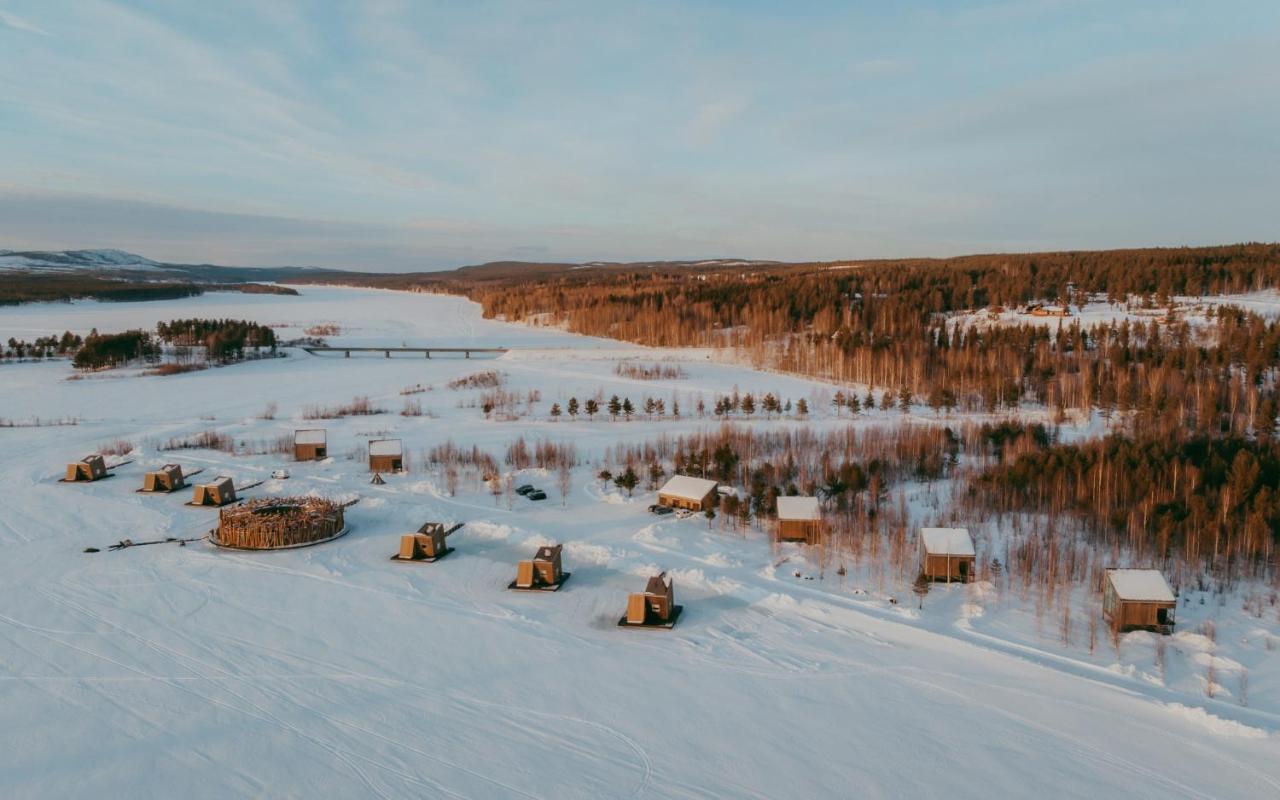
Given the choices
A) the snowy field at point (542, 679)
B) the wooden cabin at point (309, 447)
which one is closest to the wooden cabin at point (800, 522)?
the snowy field at point (542, 679)

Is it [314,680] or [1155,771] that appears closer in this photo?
[1155,771]

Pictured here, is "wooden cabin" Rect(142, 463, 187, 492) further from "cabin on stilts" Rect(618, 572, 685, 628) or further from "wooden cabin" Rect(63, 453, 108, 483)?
"cabin on stilts" Rect(618, 572, 685, 628)

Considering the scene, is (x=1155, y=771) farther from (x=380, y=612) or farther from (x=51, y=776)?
(x=51, y=776)

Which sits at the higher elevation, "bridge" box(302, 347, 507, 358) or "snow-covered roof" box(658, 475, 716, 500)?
"bridge" box(302, 347, 507, 358)

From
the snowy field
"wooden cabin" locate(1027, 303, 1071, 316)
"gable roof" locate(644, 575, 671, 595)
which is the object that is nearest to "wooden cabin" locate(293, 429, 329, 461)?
the snowy field

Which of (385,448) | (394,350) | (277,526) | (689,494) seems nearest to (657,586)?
(689,494)

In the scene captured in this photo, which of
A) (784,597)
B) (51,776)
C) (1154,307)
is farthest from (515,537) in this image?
(1154,307)
